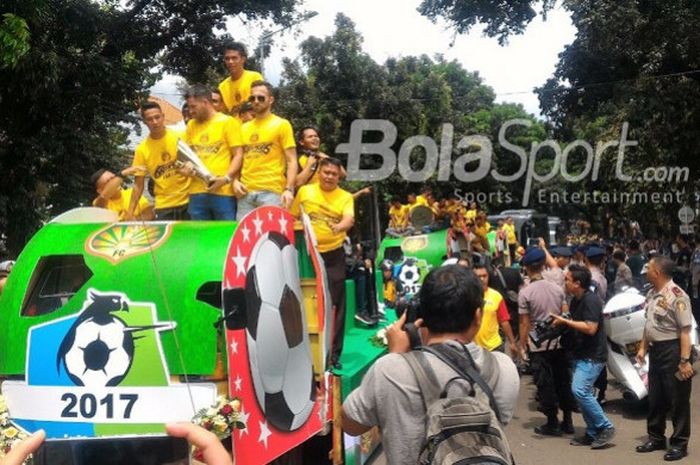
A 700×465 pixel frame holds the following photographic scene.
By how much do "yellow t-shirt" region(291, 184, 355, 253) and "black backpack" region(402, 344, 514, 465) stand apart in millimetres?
3993

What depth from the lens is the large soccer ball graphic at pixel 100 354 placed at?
4211 mm

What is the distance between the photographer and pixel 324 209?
700 centimetres

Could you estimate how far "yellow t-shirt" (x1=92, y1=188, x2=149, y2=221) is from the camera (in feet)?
20.3

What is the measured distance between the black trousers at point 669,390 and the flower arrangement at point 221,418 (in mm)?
4567

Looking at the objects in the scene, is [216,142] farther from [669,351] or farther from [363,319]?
[669,351]

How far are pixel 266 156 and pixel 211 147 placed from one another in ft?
1.62

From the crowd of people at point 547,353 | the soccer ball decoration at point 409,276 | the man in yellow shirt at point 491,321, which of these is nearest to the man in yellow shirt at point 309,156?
the crowd of people at point 547,353

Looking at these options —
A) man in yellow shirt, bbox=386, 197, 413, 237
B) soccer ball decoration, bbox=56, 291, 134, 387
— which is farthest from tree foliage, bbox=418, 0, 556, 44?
soccer ball decoration, bbox=56, 291, 134, 387

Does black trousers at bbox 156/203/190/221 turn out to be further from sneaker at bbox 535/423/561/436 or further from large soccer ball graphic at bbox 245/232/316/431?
sneaker at bbox 535/423/561/436

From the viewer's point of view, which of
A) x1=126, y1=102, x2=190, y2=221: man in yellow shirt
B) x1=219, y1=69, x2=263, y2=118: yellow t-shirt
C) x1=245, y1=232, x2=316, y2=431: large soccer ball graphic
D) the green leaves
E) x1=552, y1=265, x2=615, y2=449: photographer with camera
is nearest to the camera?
x1=245, y1=232, x2=316, y2=431: large soccer ball graphic

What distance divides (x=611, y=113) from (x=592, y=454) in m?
19.2

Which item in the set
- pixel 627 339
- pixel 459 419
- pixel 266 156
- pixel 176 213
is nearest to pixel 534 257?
pixel 627 339

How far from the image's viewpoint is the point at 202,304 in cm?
439

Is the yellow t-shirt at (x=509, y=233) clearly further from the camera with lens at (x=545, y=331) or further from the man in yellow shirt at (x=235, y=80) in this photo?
the man in yellow shirt at (x=235, y=80)
